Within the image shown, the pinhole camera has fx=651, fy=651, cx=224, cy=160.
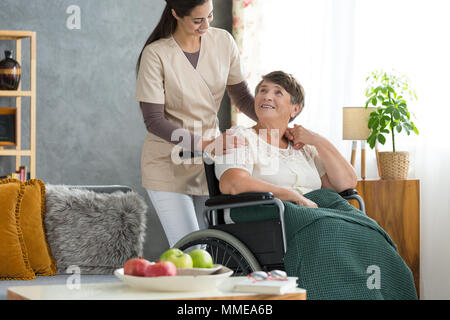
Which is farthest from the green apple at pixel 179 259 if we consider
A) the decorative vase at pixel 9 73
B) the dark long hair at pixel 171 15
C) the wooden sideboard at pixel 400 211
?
the decorative vase at pixel 9 73

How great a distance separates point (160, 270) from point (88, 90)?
2652mm

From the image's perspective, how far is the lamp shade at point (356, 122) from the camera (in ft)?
10.9

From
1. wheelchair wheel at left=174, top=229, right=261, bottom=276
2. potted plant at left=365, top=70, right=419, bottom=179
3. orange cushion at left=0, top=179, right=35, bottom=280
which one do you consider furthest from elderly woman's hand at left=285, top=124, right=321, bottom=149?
orange cushion at left=0, top=179, right=35, bottom=280

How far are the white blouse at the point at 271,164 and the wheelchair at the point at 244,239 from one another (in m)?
0.15

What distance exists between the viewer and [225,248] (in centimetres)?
217

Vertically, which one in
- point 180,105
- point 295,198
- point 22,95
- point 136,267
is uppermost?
point 22,95

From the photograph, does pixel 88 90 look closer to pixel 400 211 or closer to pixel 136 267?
pixel 400 211

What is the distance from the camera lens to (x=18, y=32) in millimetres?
3564

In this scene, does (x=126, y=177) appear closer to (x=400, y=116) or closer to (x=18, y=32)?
(x=18, y=32)

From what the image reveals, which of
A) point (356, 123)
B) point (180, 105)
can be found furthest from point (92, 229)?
point (356, 123)

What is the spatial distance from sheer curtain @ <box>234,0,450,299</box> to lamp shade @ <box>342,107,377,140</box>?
28cm

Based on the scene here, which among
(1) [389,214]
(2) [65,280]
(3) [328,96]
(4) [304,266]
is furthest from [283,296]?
(3) [328,96]

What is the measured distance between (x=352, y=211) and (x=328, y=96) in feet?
5.68

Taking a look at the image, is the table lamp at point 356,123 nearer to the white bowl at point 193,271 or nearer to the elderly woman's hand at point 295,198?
the elderly woman's hand at point 295,198
